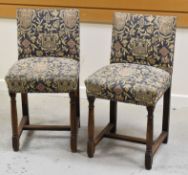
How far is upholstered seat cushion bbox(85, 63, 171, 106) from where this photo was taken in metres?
2.30

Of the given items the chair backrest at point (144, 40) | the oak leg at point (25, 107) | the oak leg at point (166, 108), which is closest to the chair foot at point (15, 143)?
the oak leg at point (25, 107)

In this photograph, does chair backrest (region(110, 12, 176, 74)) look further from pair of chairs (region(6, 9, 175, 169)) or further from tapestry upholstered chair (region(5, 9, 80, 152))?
tapestry upholstered chair (region(5, 9, 80, 152))

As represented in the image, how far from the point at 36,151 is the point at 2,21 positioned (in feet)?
4.28

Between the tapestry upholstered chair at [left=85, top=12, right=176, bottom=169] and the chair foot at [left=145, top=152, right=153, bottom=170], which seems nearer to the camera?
the tapestry upholstered chair at [left=85, top=12, right=176, bottom=169]

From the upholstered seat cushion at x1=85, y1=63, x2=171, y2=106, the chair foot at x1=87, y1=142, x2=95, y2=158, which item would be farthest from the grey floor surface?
the upholstered seat cushion at x1=85, y1=63, x2=171, y2=106

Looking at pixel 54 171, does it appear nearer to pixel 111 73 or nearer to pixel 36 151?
pixel 36 151

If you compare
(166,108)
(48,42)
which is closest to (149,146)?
(166,108)

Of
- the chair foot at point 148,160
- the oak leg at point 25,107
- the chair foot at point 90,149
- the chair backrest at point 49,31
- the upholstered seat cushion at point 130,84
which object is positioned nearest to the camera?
the upholstered seat cushion at point 130,84

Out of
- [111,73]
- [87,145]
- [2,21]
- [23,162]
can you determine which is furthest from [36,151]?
[2,21]

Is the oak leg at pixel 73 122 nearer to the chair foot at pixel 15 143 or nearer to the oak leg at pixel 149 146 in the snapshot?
the chair foot at pixel 15 143

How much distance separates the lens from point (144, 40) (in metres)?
2.62

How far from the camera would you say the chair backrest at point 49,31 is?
2.75 metres

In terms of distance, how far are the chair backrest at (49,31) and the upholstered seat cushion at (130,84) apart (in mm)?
362

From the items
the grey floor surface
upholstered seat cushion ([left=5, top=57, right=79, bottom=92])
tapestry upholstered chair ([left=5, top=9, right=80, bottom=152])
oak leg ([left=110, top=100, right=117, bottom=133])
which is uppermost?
tapestry upholstered chair ([left=5, top=9, right=80, bottom=152])
